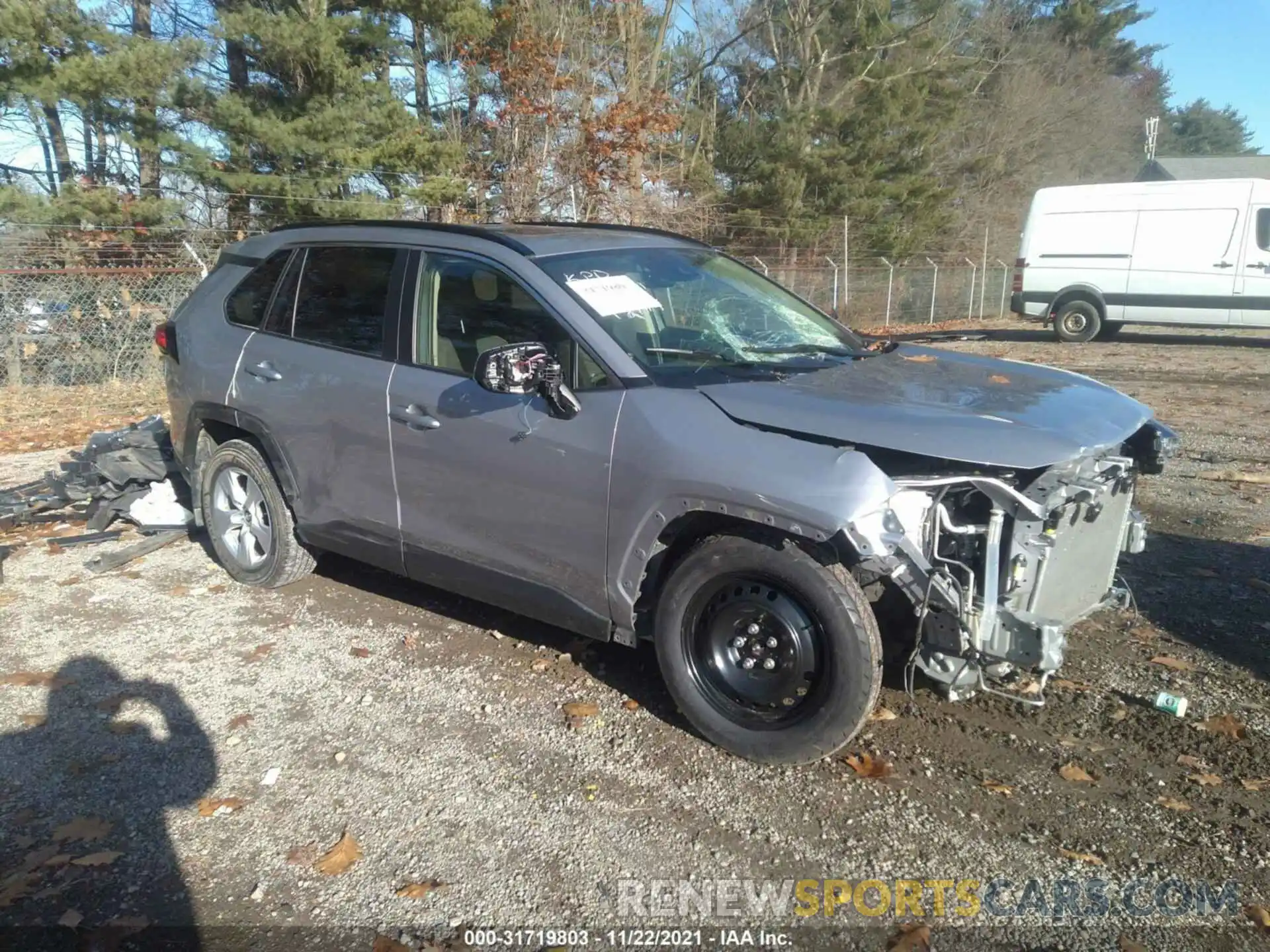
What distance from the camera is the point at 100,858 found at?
314cm

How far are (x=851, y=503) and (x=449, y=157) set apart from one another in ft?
54.3

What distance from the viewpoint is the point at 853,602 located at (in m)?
3.21

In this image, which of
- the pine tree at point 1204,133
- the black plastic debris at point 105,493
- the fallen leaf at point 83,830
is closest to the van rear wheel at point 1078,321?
the black plastic debris at point 105,493

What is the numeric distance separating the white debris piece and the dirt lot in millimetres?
1283

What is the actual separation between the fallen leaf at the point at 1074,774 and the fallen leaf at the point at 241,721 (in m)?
3.15

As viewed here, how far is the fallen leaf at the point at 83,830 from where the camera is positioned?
325 cm

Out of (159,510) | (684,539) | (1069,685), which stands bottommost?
(1069,685)

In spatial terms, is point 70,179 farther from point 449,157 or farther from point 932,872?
point 932,872

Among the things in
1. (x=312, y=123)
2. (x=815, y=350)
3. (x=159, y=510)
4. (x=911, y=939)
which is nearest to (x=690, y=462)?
(x=815, y=350)

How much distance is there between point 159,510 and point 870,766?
5124 mm

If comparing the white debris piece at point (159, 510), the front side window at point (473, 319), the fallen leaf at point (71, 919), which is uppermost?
the front side window at point (473, 319)

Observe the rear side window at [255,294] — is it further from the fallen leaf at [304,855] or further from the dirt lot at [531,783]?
the fallen leaf at [304,855]

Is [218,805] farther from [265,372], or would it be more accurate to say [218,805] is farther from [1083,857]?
[1083,857]

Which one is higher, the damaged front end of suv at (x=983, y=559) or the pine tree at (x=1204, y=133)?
the pine tree at (x=1204, y=133)
